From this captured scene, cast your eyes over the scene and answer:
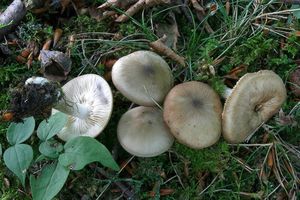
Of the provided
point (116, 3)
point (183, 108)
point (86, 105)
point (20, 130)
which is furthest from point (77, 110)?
point (116, 3)

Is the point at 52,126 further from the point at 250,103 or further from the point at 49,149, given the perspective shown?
the point at 250,103

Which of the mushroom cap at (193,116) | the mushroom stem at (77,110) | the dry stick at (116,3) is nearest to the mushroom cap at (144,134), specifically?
the mushroom cap at (193,116)

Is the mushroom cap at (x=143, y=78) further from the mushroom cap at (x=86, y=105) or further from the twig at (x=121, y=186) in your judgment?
the twig at (x=121, y=186)

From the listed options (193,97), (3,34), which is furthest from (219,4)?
(3,34)

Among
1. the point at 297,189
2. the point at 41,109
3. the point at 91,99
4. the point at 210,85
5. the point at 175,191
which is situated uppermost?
the point at 41,109

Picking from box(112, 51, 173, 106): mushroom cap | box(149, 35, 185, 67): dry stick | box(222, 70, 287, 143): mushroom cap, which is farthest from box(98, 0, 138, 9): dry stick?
box(222, 70, 287, 143): mushroom cap

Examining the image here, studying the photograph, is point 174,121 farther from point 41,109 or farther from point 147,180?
point 41,109
